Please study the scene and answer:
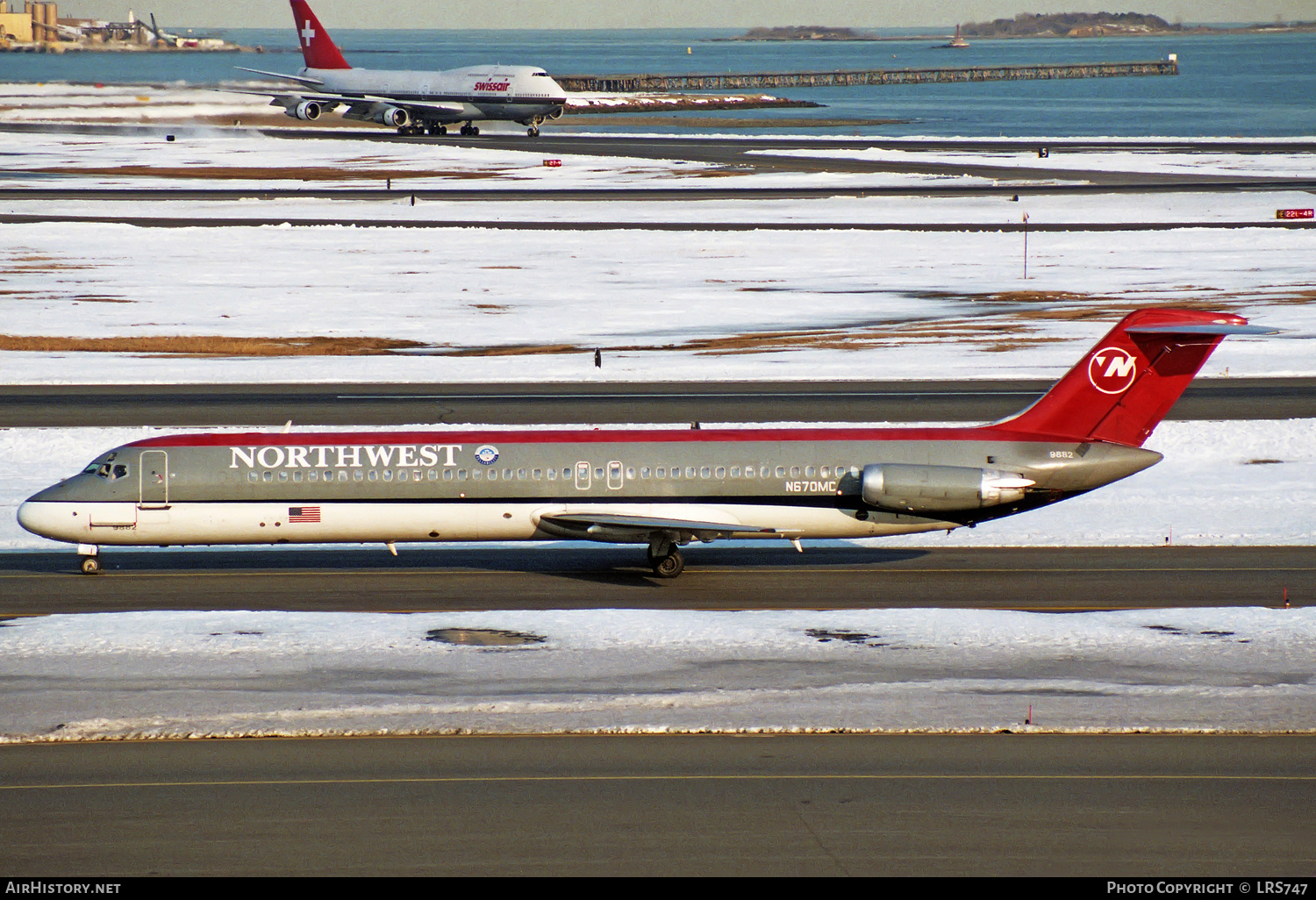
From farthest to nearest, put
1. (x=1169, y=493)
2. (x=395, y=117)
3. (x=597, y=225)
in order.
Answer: (x=395, y=117)
(x=597, y=225)
(x=1169, y=493)

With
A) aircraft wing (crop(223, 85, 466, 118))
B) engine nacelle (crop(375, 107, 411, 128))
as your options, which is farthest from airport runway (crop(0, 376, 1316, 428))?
engine nacelle (crop(375, 107, 411, 128))

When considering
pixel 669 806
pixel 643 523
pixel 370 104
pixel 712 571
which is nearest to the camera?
pixel 669 806

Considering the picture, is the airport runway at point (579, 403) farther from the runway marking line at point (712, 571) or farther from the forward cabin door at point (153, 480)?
the forward cabin door at point (153, 480)

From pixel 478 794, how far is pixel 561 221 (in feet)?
243

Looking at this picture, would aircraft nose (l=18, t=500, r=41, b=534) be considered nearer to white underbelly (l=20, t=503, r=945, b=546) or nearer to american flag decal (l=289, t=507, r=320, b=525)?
white underbelly (l=20, t=503, r=945, b=546)

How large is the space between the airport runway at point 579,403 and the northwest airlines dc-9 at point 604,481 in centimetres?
1309

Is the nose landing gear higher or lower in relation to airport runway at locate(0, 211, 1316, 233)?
lower

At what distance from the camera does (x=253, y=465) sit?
3219cm

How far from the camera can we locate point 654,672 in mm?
25422

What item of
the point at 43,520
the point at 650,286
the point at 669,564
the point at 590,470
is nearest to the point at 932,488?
the point at 669,564

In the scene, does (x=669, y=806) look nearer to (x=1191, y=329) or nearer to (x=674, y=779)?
(x=674, y=779)

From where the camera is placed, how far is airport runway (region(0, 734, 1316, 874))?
17.7 m

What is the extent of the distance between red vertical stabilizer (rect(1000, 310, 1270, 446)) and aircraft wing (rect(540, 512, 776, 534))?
23.3 feet

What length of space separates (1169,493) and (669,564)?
50.0 ft
